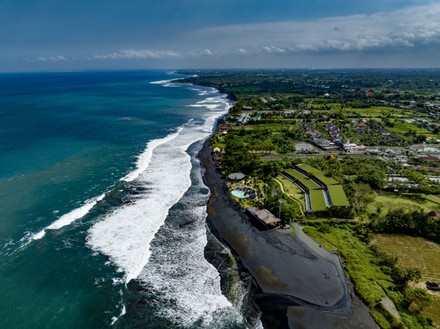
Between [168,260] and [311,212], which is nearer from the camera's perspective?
[168,260]

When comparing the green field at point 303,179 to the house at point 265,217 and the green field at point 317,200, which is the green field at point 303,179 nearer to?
the green field at point 317,200

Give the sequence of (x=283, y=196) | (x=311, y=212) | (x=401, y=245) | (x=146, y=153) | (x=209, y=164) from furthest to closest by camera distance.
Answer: (x=146, y=153) → (x=209, y=164) → (x=283, y=196) → (x=311, y=212) → (x=401, y=245)

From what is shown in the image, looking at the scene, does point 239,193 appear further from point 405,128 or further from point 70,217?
point 405,128

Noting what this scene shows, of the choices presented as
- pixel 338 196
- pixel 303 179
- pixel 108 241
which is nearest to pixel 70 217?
pixel 108 241

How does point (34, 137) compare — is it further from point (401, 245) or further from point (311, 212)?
point (401, 245)

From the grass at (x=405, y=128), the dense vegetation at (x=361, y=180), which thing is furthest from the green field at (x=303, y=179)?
the grass at (x=405, y=128)

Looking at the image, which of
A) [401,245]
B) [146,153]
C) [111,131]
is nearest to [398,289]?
[401,245]
